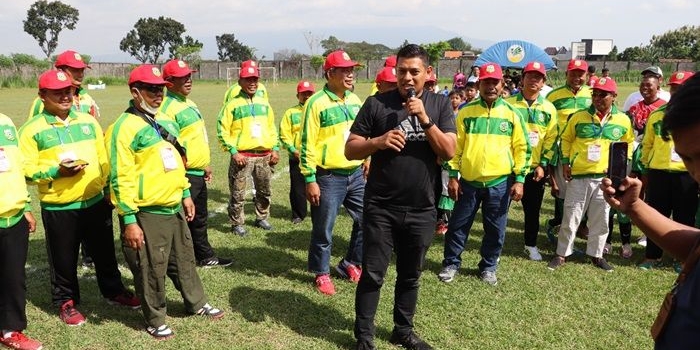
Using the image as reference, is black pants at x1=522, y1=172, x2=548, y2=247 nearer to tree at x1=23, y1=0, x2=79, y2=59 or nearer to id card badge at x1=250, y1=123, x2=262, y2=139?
id card badge at x1=250, y1=123, x2=262, y2=139

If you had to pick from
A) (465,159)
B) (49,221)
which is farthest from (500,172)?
(49,221)

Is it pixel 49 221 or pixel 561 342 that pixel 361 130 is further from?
pixel 49 221

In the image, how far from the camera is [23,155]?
167 inches

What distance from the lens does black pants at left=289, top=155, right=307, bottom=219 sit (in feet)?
25.9

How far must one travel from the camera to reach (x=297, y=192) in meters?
7.89

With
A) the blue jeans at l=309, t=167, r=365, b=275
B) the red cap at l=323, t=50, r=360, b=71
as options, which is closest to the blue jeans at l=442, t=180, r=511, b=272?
the blue jeans at l=309, t=167, r=365, b=275

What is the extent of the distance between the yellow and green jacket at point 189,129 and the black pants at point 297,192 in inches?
81.3

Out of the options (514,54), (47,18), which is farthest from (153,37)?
(514,54)

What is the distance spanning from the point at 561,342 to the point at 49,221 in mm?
4415

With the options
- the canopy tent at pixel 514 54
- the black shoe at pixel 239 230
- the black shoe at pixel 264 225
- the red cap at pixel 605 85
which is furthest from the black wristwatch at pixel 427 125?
the canopy tent at pixel 514 54

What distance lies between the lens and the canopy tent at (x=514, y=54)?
44.3ft

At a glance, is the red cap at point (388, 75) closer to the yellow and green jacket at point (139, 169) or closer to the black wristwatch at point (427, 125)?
the black wristwatch at point (427, 125)

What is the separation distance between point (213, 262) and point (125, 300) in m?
1.20

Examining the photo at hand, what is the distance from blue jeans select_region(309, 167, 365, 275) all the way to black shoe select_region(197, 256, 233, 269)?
1.21m
